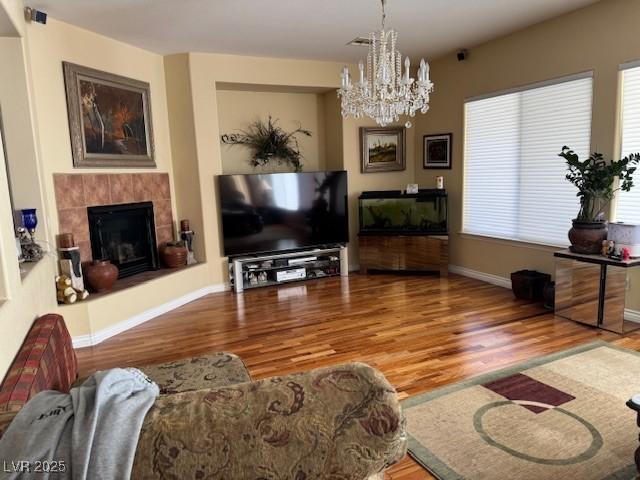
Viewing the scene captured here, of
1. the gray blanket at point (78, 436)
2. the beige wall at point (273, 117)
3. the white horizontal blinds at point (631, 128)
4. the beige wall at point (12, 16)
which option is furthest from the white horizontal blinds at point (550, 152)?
the beige wall at point (12, 16)

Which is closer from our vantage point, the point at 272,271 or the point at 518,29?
the point at 518,29

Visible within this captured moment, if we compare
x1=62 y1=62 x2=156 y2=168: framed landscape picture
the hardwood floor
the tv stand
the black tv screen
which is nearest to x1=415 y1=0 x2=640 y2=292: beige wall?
the hardwood floor

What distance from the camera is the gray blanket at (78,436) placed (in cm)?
98

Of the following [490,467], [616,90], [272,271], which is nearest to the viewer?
[490,467]

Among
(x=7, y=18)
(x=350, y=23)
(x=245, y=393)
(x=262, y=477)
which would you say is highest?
(x=350, y=23)

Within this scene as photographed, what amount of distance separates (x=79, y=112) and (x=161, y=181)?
1158mm

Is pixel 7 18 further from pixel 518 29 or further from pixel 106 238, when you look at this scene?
pixel 518 29

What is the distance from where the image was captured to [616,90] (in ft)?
12.5

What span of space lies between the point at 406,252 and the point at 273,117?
2.46m

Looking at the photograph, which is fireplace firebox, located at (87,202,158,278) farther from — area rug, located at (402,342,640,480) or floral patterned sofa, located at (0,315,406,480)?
floral patterned sofa, located at (0,315,406,480)

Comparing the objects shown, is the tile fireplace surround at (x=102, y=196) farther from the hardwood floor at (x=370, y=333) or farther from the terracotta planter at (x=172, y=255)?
the hardwood floor at (x=370, y=333)

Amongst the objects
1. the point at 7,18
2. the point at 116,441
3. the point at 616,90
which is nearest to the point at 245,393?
the point at 116,441

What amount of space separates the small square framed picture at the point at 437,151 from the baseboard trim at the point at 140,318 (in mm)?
3116

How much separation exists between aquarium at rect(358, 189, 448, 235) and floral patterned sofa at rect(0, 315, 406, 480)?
15.8 feet
